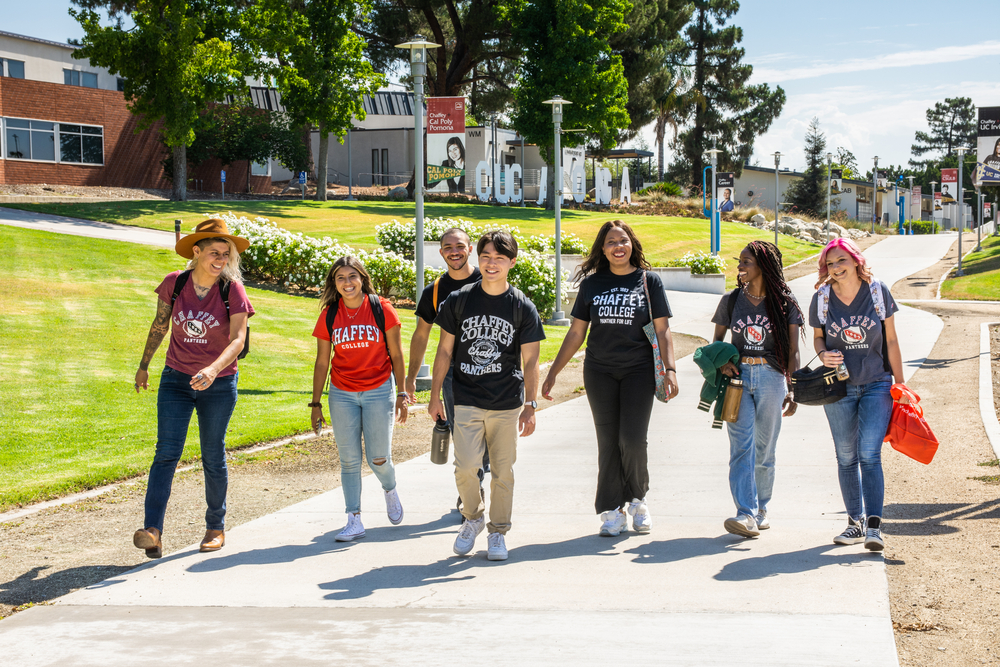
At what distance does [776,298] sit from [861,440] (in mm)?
969

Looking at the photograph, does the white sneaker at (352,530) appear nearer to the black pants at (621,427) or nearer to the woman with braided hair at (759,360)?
the black pants at (621,427)

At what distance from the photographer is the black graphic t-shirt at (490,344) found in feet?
16.4

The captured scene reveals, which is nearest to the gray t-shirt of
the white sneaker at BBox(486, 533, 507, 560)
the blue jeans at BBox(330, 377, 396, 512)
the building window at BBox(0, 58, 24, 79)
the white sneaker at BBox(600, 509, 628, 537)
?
the white sneaker at BBox(600, 509, 628, 537)

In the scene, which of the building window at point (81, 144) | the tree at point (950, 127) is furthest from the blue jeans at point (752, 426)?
the tree at point (950, 127)

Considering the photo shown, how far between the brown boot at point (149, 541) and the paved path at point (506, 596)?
0.32ft

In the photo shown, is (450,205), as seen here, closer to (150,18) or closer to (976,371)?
(150,18)

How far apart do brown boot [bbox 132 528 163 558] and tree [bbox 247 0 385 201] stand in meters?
34.4

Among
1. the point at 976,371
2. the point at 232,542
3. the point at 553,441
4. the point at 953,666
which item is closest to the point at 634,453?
the point at 953,666

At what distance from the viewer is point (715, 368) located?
5371 mm

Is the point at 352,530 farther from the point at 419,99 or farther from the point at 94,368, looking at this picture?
the point at 419,99

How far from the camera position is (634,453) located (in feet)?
17.9

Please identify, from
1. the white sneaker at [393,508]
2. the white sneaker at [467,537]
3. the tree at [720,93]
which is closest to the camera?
the white sneaker at [467,537]

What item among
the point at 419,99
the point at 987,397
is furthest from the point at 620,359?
the point at 987,397

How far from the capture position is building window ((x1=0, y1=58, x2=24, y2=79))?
44812 millimetres
